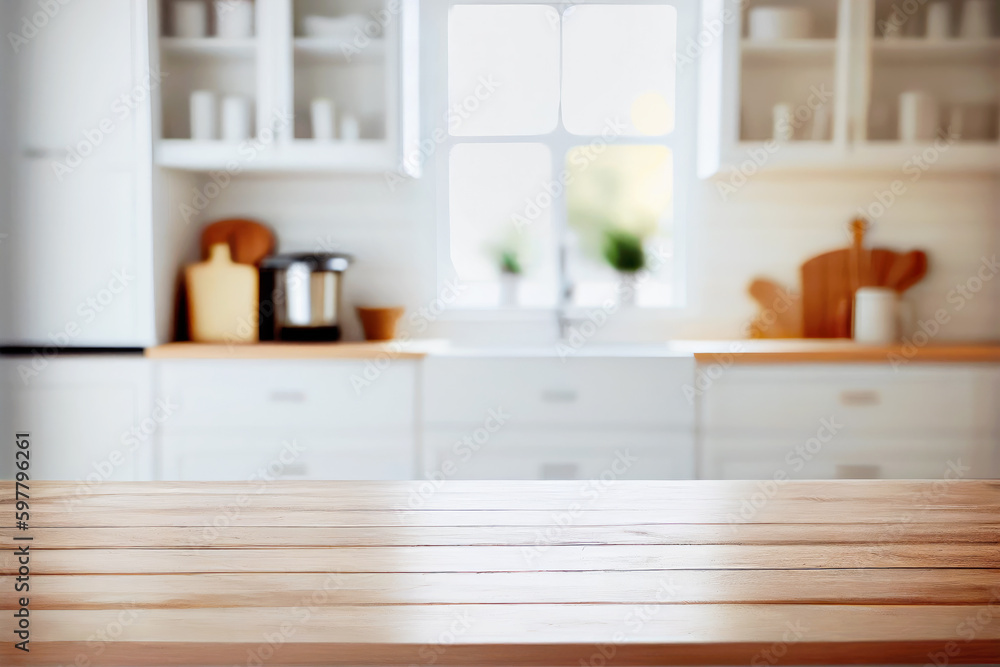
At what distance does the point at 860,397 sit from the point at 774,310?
1.82ft

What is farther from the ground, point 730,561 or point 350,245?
point 350,245

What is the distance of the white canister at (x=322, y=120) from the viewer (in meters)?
2.65

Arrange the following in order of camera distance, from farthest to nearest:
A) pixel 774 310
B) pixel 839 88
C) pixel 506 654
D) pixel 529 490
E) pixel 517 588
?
pixel 774 310
pixel 839 88
pixel 529 490
pixel 517 588
pixel 506 654

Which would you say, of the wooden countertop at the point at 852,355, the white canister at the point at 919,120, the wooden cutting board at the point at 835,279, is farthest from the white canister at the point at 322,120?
the white canister at the point at 919,120

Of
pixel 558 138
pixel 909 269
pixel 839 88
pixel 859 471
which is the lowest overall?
pixel 859 471

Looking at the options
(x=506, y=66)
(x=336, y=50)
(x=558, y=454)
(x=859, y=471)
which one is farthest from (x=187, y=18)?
(x=859, y=471)

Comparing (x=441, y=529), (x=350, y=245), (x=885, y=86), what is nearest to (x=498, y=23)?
(x=350, y=245)

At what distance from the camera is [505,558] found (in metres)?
0.78

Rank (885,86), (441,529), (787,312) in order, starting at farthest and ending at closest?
1. (787,312)
2. (885,86)
3. (441,529)

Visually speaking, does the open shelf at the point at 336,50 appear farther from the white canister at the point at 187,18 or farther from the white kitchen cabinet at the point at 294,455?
the white kitchen cabinet at the point at 294,455

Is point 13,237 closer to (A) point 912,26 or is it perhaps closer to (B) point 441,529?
(B) point 441,529

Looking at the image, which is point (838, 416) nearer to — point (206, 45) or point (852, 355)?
point (852, 355)

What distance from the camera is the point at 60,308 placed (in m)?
2.49

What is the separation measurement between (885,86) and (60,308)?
2.70 m
